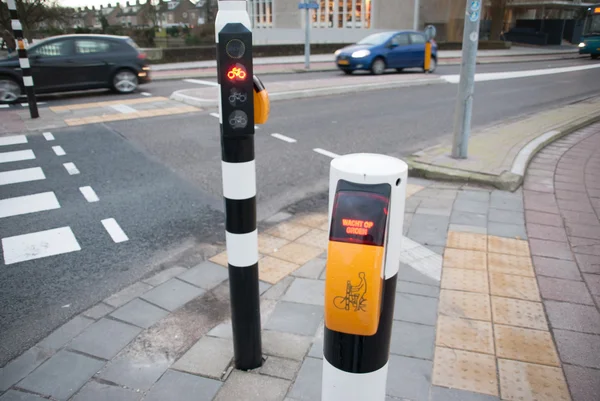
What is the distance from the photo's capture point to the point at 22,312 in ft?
11.3

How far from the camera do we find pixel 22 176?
20.9 ft

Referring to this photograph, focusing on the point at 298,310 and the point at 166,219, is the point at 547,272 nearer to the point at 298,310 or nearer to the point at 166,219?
the point at 298,310

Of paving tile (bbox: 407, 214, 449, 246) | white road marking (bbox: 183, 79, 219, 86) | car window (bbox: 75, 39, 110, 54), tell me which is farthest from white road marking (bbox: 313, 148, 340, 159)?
white road marking (bbox: 183, 79, 219, 86)

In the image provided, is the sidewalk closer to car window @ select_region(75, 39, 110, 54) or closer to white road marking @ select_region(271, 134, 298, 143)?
white road marking @ select_region(271, 134, 298, 143)

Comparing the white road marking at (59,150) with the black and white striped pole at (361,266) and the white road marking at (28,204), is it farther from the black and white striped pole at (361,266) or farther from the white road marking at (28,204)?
the black and white striped pole at (361,266)

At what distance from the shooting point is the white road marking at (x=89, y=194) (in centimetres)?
559

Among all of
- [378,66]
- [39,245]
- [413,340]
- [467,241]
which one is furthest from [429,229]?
[378,66]

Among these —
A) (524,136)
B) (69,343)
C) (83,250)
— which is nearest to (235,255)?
(69,343)

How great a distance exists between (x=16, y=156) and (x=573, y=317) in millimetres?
7520

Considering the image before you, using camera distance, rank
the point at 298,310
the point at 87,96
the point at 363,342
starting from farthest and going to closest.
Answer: the point at 87,96
the point at 298,310
the point at 363,342

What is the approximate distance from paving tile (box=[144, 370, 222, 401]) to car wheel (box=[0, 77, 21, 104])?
11980 mm

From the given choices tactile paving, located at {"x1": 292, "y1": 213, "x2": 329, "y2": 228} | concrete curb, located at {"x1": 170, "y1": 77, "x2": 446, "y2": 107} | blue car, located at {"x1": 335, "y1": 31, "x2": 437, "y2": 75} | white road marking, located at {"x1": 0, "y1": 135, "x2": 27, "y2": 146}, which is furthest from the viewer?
blue car, located at {"x1": 335, "y1": 31, "x2": 437, "y2": 75}

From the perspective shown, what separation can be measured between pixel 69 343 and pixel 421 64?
18.9 metres

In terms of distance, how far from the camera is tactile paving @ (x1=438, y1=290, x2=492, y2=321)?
10.7ft
